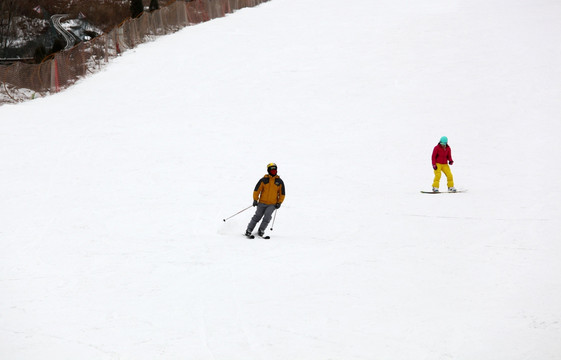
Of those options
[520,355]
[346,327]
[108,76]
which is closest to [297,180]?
[346,327]

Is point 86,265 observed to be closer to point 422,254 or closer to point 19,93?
point 422,254

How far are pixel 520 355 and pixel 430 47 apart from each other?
2134 centimetres

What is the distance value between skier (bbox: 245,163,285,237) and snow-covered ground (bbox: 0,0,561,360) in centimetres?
43

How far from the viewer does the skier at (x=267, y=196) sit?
968cm

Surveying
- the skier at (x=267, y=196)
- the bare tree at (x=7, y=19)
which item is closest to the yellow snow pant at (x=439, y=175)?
the skier at (x=267, y=196)

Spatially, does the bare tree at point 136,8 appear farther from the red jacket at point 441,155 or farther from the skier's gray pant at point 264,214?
the skier's gray pant at point 264,214

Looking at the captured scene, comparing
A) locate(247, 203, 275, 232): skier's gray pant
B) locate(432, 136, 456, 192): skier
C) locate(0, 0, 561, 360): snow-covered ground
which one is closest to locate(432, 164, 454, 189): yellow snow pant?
locate(432, 136, 456, 192): skier

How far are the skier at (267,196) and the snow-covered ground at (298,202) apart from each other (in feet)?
1.42

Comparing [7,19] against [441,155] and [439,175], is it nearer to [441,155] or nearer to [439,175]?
[441,155]

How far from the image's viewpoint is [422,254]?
8.66 m

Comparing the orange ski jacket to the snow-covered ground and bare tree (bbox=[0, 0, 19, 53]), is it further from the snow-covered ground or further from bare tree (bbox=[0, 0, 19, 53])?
bare tree (bbox=[0, 0, 19, 53])

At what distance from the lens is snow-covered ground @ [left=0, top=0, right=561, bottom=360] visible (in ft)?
20.4

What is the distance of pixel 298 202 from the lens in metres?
12.3

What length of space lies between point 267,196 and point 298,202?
2631 mm
